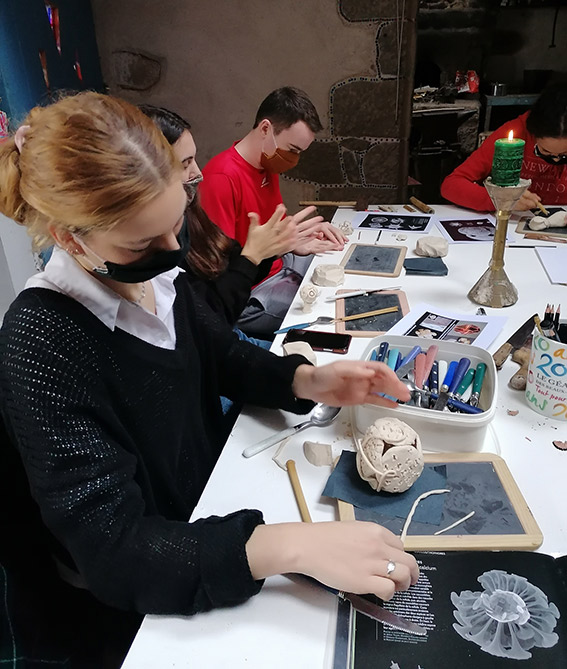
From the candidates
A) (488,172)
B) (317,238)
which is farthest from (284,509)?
(488,172)

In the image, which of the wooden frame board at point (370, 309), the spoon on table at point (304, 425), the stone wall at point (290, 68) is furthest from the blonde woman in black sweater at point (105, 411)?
the stone wall at point (290, 68)

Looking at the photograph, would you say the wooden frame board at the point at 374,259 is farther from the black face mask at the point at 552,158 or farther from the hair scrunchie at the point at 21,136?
the hair scrunchie at the point at 21,136

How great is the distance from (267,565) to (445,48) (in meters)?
4.45

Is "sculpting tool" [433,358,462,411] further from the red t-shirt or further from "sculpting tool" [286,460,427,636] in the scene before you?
the red t-shirt

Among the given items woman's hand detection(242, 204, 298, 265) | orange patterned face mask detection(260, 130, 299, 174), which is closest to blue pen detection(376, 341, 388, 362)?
woman's hand detection(242, 204, 298, 265)

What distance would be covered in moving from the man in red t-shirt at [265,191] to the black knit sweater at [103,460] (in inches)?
35.8

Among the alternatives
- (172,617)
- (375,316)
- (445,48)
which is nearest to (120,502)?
(172,617)

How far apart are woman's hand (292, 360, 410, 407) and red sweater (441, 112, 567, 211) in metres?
1.35

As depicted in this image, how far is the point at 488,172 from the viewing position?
214cm

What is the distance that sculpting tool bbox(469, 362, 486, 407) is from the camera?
90 centimetres

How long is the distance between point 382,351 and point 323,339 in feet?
0.67

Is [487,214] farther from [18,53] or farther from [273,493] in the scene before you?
→ [18,53]

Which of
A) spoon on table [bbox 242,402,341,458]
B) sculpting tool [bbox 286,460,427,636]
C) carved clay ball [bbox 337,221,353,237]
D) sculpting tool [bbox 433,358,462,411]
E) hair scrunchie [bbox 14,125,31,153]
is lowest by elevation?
carved clay ball [bbox 337,221,353,237]

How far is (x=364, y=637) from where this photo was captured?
60 cm
